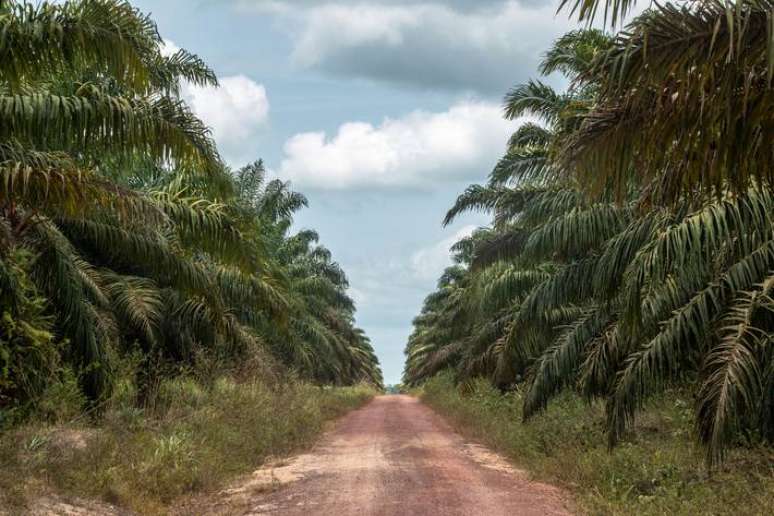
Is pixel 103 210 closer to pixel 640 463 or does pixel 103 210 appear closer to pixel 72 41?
pixel 72 41

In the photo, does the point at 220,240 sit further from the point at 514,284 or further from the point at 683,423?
the point at 514,284

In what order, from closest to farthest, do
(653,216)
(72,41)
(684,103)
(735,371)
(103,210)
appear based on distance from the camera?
(684,103) < (72,41) < (735,371) < (103,210) < (653,216)

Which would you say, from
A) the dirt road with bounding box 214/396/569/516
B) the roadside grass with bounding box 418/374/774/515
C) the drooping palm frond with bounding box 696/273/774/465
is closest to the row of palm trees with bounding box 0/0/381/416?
the dirt road with bounding box 214/396/569/516

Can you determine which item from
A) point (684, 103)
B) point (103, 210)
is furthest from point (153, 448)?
point (684, 103)

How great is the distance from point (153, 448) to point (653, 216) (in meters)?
7.00

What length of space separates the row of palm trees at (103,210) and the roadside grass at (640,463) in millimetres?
5118

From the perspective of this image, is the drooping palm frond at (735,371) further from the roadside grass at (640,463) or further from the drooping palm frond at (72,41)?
the drooping palm frond at (72,41)

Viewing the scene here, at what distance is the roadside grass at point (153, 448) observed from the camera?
326 inches

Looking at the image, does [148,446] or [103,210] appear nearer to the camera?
[103,210]

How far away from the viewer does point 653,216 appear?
407 inches

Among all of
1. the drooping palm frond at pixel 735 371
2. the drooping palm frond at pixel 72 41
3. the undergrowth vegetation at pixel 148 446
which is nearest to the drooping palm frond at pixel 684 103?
the drooping palm frond at pixel 735 371

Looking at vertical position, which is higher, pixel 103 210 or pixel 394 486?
pixel 103 210

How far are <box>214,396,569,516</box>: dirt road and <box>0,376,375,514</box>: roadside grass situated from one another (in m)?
0.62

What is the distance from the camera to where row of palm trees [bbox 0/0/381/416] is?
24.3 ft
